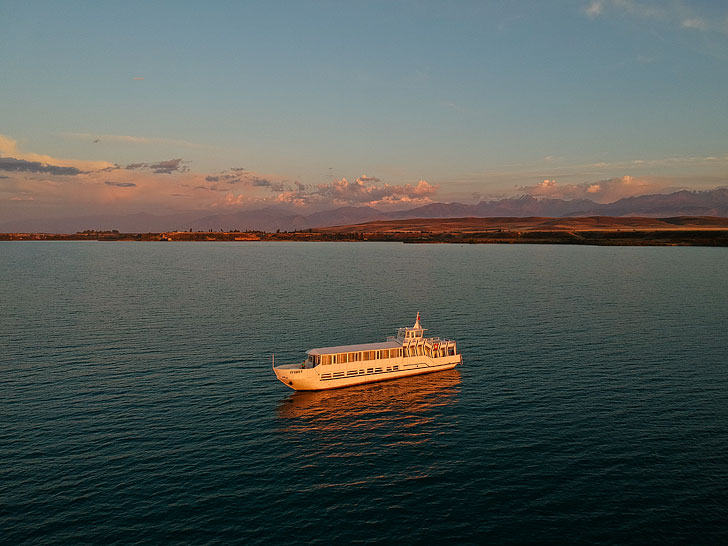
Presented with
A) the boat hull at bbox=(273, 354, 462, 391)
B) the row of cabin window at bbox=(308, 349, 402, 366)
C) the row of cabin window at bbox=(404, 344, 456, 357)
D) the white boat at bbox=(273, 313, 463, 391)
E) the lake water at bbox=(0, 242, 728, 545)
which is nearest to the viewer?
the lake water at bbox=(0, 242, 728, 545)

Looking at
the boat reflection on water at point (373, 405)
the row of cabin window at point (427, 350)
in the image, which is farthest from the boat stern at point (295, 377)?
the row of cabin window at point (427, 350)

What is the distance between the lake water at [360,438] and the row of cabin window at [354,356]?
4.70 m

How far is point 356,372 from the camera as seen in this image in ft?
238

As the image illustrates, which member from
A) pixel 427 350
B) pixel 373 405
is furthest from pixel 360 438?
pixel 427 350

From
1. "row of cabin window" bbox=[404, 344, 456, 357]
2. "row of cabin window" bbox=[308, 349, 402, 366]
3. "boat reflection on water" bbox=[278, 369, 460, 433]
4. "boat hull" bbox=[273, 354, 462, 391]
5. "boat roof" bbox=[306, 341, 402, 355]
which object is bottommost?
"boat reflection on water" bbox=[278, 369, 460, 433]

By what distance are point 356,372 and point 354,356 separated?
2510 mm

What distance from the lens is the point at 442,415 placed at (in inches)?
2375

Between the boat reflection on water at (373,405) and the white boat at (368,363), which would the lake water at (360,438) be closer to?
the boat reflection on water at (373,405)

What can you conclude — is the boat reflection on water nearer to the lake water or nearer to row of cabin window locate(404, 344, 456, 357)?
the lake water

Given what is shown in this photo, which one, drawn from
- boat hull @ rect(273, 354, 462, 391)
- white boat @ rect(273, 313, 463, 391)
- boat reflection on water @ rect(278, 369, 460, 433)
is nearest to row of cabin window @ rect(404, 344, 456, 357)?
white boat @ rect(273, 313, 463, 391)

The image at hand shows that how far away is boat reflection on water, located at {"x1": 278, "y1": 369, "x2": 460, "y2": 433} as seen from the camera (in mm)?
57844

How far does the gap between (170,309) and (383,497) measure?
337 feet

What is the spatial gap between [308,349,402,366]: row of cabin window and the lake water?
470 cm

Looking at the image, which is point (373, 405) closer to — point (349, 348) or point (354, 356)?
point (354, 356)
